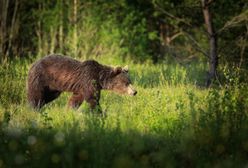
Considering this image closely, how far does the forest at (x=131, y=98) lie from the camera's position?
652cm

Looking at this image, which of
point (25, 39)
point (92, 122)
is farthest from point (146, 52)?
point (92, 122)

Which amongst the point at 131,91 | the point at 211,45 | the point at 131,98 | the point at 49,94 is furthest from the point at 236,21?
the point at 49,94

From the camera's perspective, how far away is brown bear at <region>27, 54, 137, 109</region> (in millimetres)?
9844

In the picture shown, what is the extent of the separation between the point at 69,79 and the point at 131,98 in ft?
4.10

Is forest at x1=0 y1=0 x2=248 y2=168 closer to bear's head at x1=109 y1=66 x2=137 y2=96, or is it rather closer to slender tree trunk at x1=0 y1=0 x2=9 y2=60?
slender tree trunk at x1=0 y1=0 x2=9 y2=60

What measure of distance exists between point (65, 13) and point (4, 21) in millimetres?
1937

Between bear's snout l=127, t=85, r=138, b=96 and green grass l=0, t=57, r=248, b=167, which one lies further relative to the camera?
bear's snout l=127, t=85, r=138, b=96

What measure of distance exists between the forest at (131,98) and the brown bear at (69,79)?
0.24 m

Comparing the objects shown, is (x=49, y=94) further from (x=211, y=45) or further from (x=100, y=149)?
(x=211, y=45)

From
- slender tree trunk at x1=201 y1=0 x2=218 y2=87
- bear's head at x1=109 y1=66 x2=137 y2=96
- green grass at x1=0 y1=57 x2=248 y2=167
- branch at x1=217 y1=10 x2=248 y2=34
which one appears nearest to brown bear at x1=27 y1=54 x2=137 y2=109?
bear's head at x1=109 y1=66 x2=137 y2=96

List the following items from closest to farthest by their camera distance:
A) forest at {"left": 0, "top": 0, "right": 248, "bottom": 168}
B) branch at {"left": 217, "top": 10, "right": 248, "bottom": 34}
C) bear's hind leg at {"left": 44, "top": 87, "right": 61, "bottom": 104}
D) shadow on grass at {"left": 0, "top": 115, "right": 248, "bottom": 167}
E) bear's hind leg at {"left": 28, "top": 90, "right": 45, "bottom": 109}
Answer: shadow on grass at {"left": 0, "top": 115, "right": 248, "bottom": 167} < forest at {"left": 0, "top": 0, "right": 248, "bottom": 168} < bear's hind leg at {"left": 28, "top": 90, "right": 45, "bottom": 109} < bear's hind leg at {"left": 44, "top": 87, "right": 61, "bottom": 104} < branch at {"left": 217, "top": 10, "right": 248, "bottom": 34}

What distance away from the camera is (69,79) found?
390 inches

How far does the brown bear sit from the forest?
0.79ft

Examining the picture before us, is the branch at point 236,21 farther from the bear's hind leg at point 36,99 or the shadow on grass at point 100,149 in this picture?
the shadow on grass at point 100,149
